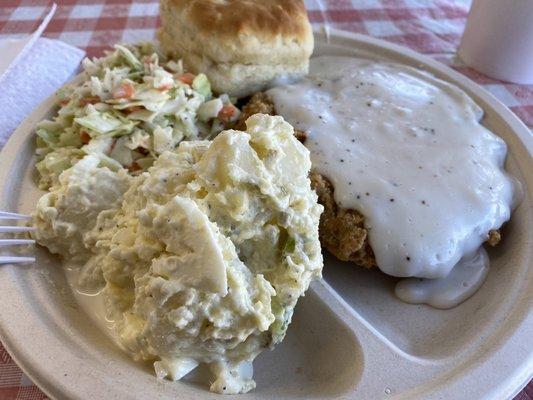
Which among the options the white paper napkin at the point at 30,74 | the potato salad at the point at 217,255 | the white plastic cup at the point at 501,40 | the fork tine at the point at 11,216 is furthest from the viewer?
the white plastic cup at the point at 501,40

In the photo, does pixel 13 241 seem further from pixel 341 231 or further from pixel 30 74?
pixel 30 74

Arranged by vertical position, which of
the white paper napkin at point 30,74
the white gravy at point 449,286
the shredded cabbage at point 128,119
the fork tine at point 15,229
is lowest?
the white gravy at point 449,286

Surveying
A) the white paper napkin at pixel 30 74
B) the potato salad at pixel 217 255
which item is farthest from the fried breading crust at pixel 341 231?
the white paper napkin at pixel 30 74

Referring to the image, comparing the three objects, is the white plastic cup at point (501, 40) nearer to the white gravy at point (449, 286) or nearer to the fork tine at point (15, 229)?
the white gravy at point (449, 286)

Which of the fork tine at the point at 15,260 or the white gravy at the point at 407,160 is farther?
the white gravy at the point at 407,160

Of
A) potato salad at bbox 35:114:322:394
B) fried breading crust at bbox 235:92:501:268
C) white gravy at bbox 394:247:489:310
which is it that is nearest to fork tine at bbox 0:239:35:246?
potato salad at bbox 35:114:322:394

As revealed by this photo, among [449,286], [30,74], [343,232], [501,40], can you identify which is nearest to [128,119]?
[30,74]

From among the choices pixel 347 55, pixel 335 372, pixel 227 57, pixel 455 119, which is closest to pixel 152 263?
pixel 335 372
